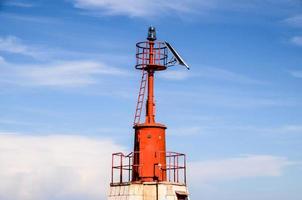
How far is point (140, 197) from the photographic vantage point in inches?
1689

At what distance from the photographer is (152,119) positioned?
45.1 metres

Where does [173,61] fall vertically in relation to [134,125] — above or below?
above

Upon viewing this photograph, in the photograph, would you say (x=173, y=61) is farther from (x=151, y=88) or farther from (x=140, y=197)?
(x=140, y=197)

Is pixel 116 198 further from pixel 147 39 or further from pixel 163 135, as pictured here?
pixel 147 39

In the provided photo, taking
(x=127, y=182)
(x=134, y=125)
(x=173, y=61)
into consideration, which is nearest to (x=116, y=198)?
(x=127, y=182)

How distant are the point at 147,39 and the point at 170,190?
9.62m

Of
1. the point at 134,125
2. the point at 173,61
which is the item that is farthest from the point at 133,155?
the point at 173,61

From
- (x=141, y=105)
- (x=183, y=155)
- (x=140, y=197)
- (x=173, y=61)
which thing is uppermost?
(x=173, y=61)

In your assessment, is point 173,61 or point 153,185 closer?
point 153,185

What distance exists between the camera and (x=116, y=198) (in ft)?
145

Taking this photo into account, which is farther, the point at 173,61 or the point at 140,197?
the point at 173,61

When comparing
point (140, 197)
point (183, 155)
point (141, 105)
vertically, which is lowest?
point (140, 197)

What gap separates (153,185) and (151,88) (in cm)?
615

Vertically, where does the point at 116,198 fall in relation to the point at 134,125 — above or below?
below
